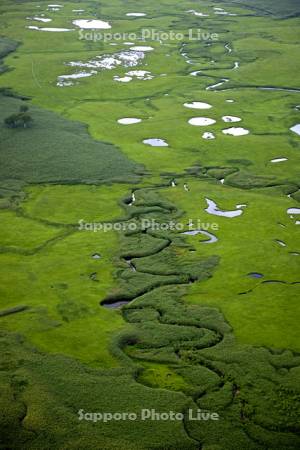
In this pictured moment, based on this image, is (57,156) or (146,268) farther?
(57,156)

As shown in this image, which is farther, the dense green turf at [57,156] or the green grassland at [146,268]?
the dense green turf at [57,156]

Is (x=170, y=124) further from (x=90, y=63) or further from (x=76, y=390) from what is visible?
(x=76, y=390)

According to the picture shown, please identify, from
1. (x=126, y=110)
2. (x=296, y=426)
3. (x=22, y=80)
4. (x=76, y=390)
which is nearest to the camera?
(x=296, y=426)

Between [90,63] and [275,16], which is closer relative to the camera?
[90,63]

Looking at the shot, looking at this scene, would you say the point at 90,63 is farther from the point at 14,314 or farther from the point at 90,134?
the point at 14,314

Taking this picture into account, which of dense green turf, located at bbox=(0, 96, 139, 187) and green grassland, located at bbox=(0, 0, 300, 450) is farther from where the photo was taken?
dense green turf, located at bbox=(0, 96, 139, 187)

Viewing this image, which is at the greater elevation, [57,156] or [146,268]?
[57,156]

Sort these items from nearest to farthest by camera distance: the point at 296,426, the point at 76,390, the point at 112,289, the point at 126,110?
the point at 296,426 → the point at 76,390 → the point at 112,289 → the point at 126,110

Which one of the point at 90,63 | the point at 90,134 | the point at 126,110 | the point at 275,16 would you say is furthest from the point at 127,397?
the point at 275,16
